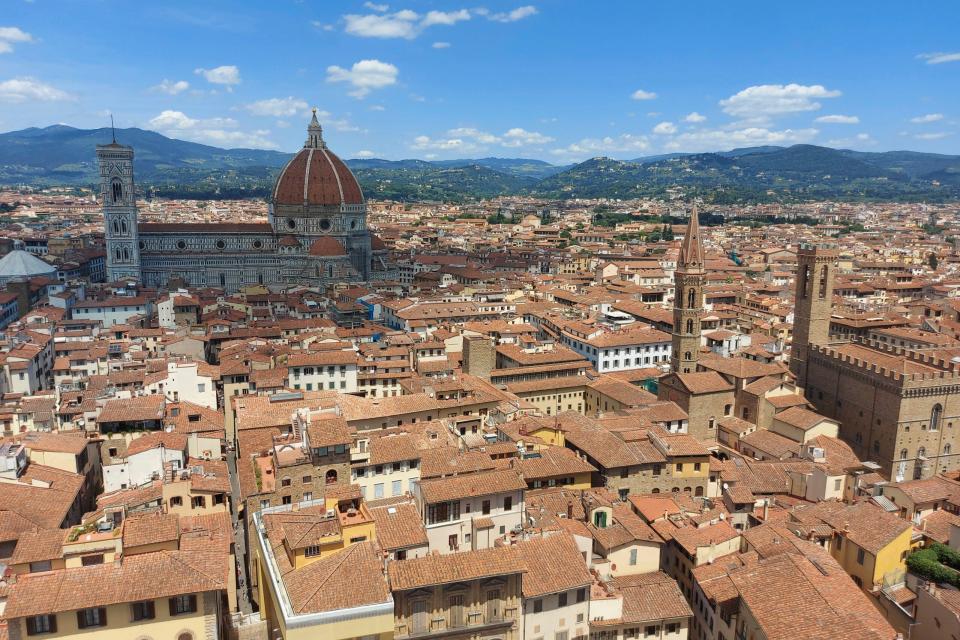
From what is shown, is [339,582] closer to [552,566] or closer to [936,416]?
[552,566]

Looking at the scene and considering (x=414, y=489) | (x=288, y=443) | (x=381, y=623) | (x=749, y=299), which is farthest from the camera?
(x=749, y=299)

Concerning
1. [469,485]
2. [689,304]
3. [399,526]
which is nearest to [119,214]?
[689,304]

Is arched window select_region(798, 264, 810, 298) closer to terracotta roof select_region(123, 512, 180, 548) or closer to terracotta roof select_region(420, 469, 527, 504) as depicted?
terracotta roof select_region(420, 469, 527, 504)

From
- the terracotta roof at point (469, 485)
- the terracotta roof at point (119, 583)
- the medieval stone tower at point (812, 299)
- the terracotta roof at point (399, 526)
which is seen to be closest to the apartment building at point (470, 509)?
the terracotta roof at point (469, 485)

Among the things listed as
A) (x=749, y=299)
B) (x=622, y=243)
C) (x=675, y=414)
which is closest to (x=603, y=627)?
(x=675, y=414)

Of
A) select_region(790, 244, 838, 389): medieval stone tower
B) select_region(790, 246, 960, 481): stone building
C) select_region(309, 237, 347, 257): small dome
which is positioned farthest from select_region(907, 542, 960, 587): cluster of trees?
select_region(309, 237, 347, 257): small dome

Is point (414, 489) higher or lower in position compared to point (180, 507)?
higher

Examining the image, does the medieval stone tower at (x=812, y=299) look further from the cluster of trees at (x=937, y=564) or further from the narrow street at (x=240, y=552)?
the narrow street at (x=240, y=552)

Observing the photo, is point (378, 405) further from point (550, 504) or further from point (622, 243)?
point (622, 243)
